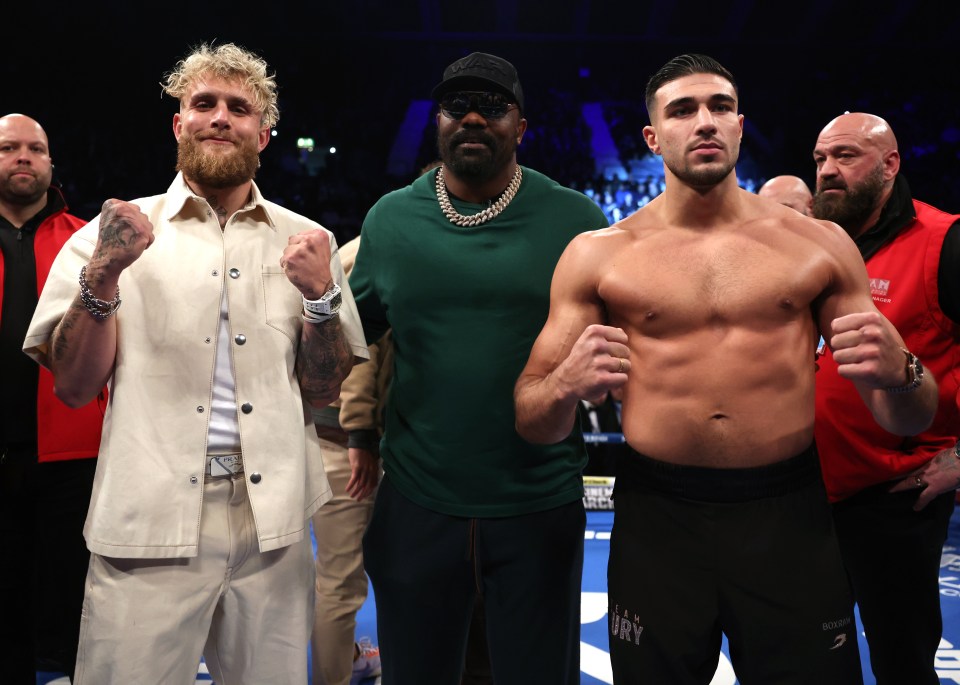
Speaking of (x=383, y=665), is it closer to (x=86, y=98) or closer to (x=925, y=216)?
(x=925, y=216)

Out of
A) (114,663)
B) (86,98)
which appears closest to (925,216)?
(114,663)

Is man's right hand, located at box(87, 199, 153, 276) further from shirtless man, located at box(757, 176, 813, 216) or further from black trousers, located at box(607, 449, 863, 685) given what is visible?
shirtless man, located at box(757, 176, 813, 216)

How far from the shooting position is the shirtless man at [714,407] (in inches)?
59.6

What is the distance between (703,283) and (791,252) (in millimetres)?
179

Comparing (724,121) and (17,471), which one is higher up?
(724,121)

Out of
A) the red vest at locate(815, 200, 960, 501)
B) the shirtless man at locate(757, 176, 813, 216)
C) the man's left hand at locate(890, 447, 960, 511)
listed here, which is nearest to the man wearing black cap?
the red vest at locate(815, 200, 960, 501)

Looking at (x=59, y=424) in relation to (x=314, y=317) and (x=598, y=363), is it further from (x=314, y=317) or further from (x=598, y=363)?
(x=598, y=363)

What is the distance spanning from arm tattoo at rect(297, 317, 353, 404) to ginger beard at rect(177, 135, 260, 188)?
1.14 ft

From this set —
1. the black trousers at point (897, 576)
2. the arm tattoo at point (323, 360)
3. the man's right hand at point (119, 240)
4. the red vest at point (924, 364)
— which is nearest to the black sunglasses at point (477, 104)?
the arm tattoo at point (323, 360)

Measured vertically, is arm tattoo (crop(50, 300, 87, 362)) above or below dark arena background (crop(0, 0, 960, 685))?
below

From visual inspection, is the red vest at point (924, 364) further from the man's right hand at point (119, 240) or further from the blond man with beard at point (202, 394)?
the man's right hand at point (119, 240)

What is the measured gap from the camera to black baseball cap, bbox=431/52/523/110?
71.3 inches

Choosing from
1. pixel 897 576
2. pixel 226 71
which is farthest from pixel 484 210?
pixel 897 576

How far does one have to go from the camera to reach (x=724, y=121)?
1667 mm
